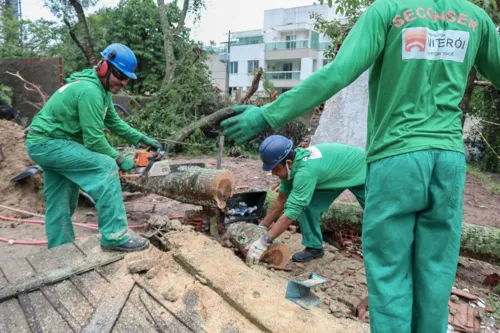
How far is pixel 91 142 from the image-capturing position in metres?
3.10

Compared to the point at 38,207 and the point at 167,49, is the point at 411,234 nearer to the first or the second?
the point at 38,207

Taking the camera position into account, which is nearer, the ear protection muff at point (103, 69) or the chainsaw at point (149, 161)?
the ear protection muff at point (103, 69)

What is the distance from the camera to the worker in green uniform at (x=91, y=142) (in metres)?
3.06

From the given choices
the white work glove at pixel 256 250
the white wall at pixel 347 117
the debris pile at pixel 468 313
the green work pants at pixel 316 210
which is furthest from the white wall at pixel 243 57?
the debris pile at pixel 468 313

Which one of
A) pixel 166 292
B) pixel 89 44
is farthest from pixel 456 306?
pixel 89 44

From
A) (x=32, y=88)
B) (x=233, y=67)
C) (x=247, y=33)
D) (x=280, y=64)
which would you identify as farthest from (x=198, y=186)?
(x=247, y=33)

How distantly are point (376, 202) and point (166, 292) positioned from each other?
5.23ft

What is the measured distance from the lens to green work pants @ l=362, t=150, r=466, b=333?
1541mm

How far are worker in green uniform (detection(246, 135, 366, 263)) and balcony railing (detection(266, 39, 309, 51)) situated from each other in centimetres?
2906

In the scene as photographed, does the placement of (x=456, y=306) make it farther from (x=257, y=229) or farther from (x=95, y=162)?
(x=95, y=162)

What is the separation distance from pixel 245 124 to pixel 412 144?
70 centimetres

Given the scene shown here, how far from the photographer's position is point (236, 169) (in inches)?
363

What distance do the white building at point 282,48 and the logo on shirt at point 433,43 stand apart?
1089 inches

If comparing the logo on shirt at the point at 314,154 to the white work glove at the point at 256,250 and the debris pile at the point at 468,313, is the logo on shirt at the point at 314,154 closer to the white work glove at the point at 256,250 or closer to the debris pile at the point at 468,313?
the white work glove at the point at 256,250
